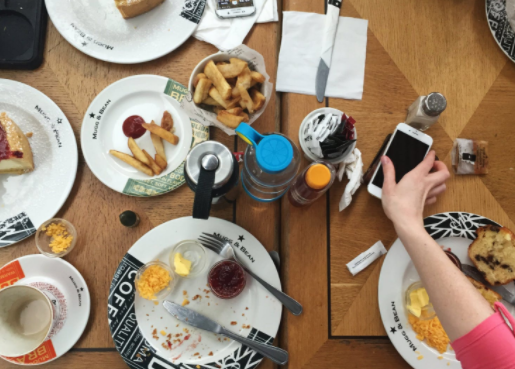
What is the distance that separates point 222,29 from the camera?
3.55 feet

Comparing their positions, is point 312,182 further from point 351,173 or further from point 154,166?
point 154,166

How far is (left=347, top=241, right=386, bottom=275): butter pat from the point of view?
1.00 metres

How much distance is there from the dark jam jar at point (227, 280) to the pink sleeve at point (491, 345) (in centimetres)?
59

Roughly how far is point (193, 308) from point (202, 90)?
0.66 metres

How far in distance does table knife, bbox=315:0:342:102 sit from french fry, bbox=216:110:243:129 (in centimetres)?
34

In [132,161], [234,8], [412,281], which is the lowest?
[412,281]

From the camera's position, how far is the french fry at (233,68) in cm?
91

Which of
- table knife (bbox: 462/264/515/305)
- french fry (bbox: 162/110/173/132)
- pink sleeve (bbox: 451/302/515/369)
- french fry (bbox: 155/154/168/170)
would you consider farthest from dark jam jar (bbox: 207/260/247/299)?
table knife (bbox: 462/264/515/305)

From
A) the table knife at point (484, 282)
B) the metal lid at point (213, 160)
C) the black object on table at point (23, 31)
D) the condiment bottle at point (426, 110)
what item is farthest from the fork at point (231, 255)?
the black object on table at point (23, 31)

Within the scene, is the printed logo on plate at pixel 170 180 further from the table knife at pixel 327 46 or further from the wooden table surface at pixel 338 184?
the table knife at pixel 327 46

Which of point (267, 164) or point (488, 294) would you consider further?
point (488, 294)

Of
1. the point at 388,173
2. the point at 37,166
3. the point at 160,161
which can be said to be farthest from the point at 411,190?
the point at 37,166

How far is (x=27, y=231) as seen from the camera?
38.3 inches

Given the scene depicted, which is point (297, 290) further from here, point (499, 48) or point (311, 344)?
point (499, 48)
